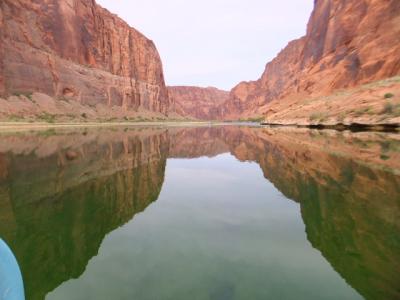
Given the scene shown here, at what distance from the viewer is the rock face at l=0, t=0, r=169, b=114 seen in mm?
62875

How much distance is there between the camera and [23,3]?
6975cm

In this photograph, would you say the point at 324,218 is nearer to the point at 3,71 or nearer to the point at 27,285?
the point at 27,285

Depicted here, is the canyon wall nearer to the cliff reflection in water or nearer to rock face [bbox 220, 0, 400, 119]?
the cliff reflection in water

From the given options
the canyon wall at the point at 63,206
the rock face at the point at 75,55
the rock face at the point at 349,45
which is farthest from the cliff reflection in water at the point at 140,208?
the rock face at the point at 75,55

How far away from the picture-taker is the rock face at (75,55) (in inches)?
2475

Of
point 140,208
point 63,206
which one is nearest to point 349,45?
point 140,208

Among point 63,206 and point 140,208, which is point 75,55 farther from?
point 140,208

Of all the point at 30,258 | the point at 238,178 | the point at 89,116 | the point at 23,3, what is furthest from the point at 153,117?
the point at 30,258

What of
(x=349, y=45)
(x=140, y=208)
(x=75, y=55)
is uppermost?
(x=349, y=45)

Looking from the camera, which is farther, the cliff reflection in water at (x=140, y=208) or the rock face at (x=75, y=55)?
the rock face at (x=75, y=55)

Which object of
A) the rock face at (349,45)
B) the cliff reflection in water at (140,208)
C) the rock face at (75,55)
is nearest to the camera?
the cliff reflection in water at (140,208)

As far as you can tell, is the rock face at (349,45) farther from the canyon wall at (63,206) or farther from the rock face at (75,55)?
the rock face at (75,55)

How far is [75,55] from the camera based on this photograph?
274 ft

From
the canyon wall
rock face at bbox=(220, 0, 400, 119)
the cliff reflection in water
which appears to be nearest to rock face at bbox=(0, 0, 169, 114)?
the canyon wall
